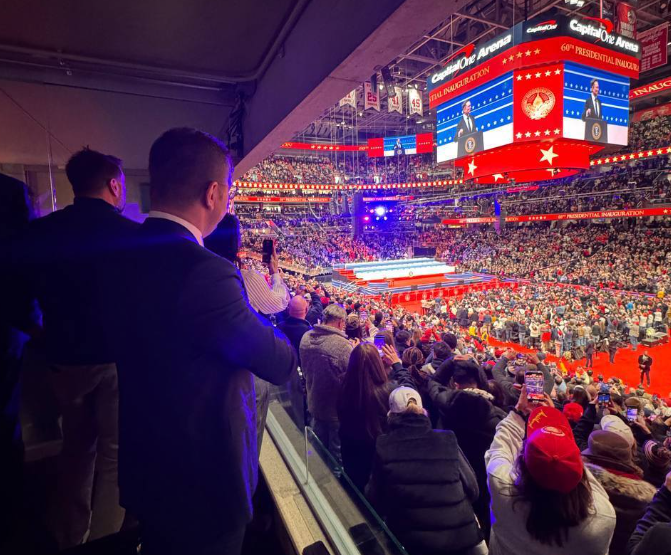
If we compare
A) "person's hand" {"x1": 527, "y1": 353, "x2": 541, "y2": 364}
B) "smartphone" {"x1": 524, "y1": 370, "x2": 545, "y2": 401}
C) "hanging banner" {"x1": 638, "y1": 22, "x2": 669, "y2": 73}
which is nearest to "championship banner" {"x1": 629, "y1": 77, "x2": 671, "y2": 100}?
"hanging banner" {"x1": 638, "y1": 22, "x2": 669, "y2": 73}

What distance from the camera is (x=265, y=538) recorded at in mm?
1984

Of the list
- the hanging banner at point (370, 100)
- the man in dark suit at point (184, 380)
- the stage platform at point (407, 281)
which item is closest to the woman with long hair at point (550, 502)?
the man in dark suit at point (184, 380)

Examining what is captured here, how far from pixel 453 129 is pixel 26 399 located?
1365 centimetres

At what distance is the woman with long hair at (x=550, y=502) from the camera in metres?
1.44

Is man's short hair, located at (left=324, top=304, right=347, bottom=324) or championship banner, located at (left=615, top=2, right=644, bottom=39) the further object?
championship banner, located at (left=615, top=2, right=644, bottom=39)

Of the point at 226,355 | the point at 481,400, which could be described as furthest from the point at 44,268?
the point at 481,400

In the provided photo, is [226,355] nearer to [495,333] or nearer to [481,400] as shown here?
[481,400]

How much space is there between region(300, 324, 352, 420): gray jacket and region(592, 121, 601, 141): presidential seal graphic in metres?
11.4

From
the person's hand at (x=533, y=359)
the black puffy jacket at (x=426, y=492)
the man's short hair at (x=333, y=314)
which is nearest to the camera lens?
the black puffy jacket at (x=426, y=492)

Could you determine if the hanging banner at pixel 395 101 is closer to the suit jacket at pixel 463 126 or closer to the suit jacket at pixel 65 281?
the suit jacket at pixel 463 126

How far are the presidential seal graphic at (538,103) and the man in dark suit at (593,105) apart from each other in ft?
3.39

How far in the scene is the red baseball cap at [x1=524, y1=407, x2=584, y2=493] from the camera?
1423 millimetres

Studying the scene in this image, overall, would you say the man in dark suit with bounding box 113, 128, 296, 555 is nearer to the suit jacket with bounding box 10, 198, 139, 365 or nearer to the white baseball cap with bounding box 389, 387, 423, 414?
the suit jacket with bounding box 10, 198, 139, 365

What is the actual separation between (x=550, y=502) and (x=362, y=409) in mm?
1118
